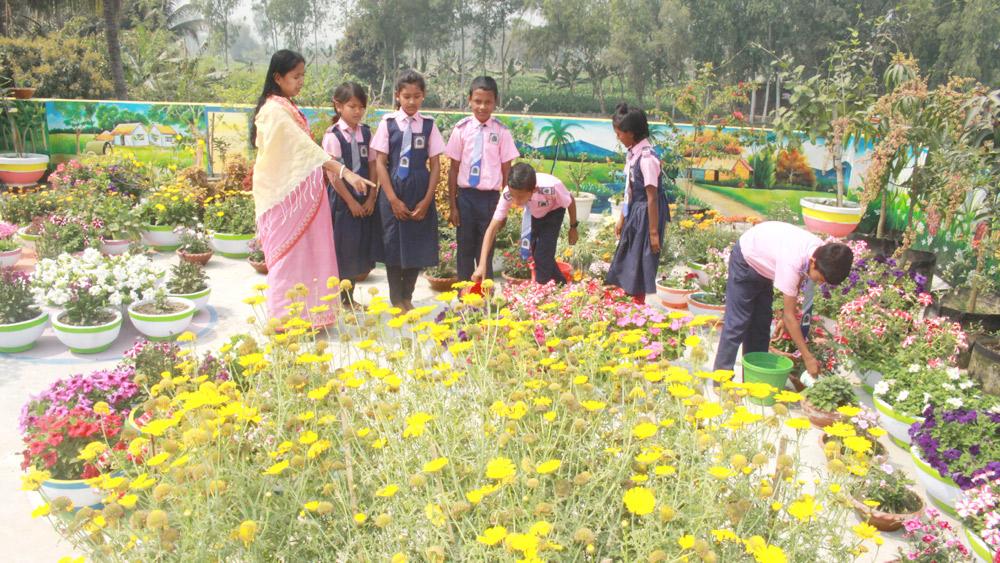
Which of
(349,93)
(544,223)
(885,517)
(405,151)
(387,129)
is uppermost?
(349,93)

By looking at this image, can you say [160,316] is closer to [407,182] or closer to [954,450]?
[407,182]

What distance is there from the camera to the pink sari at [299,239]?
4594mm

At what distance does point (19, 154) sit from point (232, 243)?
5709mm

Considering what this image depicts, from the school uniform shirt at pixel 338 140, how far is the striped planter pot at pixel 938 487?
3853 millimetres

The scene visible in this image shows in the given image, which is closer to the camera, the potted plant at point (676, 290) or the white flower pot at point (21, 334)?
the white flower pot at point (21, 334)

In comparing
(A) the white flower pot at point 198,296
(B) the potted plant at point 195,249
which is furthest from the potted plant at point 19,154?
(A) the white flower pot at point 198,296

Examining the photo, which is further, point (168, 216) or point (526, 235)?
point (168, 216)

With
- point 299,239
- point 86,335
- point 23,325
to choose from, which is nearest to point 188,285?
point 86,335

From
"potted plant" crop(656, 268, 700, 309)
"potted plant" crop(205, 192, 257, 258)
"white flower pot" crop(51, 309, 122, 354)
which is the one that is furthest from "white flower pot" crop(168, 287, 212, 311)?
"potted plant" crop(656, 268, 700, 309)

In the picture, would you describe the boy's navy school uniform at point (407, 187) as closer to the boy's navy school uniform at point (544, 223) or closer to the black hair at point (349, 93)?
the black hair at point (349, 93)

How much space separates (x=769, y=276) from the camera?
155 inches

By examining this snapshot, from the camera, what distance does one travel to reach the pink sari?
15.1ft

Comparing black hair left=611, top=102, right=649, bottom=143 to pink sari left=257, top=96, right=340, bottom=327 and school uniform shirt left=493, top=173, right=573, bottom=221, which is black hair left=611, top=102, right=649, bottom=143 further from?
pink sari left=257, top=96, right=340, bottom=327

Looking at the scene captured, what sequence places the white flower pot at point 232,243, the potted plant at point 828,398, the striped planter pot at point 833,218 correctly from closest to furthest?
the potted plant at point 828,398
the white flower pot at point 232,243
the striped planter pot at point 833,218
